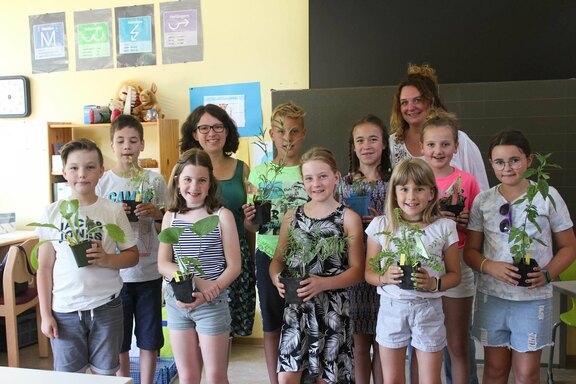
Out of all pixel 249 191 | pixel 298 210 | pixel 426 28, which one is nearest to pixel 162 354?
pixel 249 191

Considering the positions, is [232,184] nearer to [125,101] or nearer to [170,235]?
[170,235]

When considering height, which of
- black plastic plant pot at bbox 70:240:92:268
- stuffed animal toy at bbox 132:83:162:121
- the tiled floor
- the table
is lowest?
the tiled floor

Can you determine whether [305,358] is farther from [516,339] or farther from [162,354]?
[162,354]

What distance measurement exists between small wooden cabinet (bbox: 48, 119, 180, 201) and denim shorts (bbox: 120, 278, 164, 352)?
165cm

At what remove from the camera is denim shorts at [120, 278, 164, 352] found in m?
2.47

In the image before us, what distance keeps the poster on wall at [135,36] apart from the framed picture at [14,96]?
0.95 m

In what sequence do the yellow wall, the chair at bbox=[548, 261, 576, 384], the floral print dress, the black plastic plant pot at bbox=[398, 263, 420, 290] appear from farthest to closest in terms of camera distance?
the yellow wall
the chair at bbox=[548, 261, 576, 384]
the floral print dress
the black plastic plant pot at bbox=[398, 263, 420, 290]

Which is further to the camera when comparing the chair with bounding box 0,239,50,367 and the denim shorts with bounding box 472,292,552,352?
the chair with bounding box 0,239,50,367

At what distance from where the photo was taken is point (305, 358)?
2123 millimetres

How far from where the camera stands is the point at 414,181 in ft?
6.71

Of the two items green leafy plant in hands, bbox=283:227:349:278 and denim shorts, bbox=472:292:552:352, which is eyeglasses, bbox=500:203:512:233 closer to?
denim shorts, bbox=472:292:552:352

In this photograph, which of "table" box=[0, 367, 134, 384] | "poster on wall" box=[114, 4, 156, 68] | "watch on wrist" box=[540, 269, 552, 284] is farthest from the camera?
"poster on wall" box=[114, 4, 156, 68]

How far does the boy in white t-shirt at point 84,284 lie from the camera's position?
6.98 feet

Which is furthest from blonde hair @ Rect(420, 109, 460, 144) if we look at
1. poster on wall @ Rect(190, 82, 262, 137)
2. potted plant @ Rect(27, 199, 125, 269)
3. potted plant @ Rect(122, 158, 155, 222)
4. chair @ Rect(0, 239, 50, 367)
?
chair @ Rect(0, 239, 50, 367)
